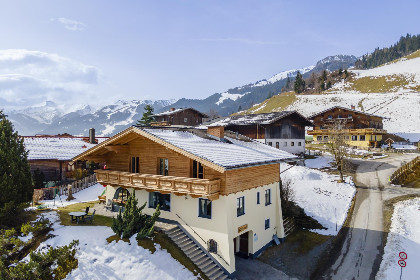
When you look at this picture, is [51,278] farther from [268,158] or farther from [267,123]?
[267,123]

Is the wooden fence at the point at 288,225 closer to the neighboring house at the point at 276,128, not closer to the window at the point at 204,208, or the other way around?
the window at the point at 204,208

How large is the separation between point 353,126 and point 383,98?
46390 mm

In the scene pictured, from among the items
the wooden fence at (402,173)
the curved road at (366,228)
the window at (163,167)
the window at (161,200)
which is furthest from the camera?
the wooden fence at (402,173)

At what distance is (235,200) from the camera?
66.5 ft

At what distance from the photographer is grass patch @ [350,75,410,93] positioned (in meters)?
119

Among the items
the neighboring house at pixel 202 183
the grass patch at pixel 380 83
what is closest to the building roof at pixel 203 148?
the neighboring house at pixel 202 183

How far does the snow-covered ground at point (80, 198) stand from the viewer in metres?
28.8

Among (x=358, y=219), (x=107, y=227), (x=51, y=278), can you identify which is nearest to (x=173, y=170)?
(x=107, y=227)

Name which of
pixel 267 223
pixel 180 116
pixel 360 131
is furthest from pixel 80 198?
pixel 360 131

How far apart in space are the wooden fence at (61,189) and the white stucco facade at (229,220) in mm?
10414

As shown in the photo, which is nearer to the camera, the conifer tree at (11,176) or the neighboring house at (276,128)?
the conifer tree at (11,176)

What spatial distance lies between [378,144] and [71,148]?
6740 cm

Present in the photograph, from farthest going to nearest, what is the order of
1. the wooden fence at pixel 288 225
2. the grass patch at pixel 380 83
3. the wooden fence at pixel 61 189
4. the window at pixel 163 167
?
1. the grass patch at pixel 380 83
2. the wooden fence at pixel 61 189
3. the wooden fence at pixel 288 225
4. the window at pixel 163 167

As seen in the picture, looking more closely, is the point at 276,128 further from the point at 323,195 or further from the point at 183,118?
the point at 183,118
